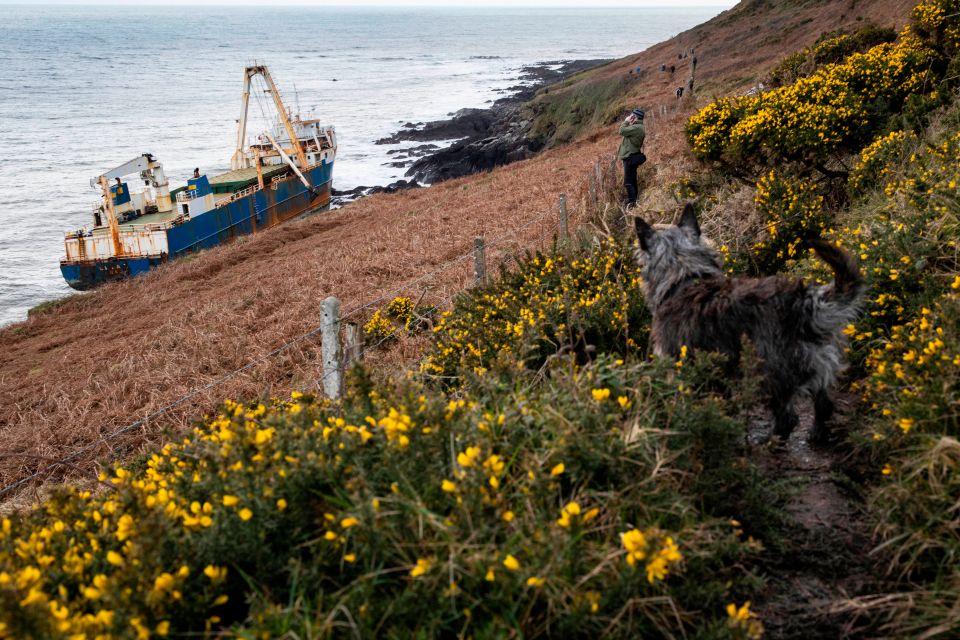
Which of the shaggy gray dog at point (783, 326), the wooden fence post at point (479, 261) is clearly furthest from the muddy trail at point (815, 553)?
the wooden fence post at point (479, 261)

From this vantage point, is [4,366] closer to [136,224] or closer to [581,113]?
[136,224]

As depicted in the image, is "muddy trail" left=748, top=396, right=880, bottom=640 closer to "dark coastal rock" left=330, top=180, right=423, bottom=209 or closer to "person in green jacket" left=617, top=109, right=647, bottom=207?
"person in green jacket" left=617, top=109, right=647, bottom=207

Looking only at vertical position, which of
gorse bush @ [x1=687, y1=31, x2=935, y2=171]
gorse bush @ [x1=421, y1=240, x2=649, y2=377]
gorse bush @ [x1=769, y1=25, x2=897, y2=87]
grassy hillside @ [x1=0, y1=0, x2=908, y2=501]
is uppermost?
gorse bush @ [x1=769, y1=25, x2=897, y2=87]

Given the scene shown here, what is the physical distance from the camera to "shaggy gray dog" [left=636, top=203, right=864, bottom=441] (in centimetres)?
385

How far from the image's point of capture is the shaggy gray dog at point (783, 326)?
3846mm

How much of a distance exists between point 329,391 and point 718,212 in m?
6.00

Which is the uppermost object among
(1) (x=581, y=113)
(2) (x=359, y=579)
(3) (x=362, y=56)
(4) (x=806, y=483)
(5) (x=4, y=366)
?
(3) (x=362, y=56)

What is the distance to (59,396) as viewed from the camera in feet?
36.9

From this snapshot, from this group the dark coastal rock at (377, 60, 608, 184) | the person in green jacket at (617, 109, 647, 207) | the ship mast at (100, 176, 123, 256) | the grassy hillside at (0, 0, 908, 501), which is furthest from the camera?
the dark coastal rock at (377, 60, 608, 184)

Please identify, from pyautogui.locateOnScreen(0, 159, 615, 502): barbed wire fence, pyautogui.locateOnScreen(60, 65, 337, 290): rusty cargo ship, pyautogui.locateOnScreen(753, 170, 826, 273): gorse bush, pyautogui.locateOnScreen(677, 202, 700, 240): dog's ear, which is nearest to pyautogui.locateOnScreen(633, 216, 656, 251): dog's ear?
pyautogui.locateOnScreen(677, 202, 700, 240): dog's ear

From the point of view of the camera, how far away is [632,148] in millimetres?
11930

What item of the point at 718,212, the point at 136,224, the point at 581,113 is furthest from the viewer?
the point at 581,113

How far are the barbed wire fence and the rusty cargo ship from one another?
1676cm

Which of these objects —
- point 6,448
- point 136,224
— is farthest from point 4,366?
point 136,224
